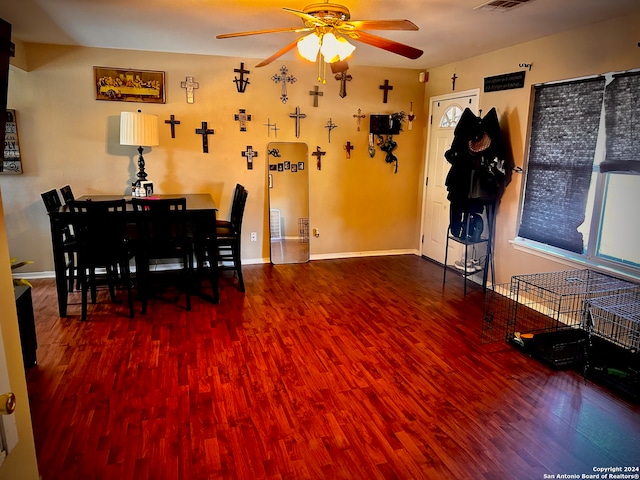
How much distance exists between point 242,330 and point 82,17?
2.83 meters

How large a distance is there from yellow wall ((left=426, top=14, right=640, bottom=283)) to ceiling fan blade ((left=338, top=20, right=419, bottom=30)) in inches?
72.2

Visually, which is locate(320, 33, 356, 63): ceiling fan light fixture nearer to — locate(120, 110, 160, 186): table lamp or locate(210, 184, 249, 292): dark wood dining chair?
locate(210, 184, 249, 292): dark wood dining chair

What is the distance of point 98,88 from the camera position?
457 cm

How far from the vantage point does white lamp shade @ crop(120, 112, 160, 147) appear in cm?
430

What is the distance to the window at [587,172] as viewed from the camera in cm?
315

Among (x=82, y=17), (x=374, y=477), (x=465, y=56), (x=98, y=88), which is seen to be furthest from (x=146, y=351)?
(x=465, y=56)

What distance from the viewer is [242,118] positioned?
5.05 m

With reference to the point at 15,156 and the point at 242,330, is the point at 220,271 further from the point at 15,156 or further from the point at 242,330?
the point at 15,156

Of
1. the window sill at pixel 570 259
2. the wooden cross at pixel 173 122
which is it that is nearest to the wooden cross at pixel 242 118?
the wooden cross at pixel 173 122

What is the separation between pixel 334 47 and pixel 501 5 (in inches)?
51.5

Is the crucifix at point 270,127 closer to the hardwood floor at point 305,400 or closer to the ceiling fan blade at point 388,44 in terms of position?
the hardwood floor at point 305,400

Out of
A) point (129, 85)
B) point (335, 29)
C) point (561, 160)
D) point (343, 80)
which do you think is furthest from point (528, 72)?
point (129, 85)

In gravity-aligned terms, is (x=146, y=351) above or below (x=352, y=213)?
below

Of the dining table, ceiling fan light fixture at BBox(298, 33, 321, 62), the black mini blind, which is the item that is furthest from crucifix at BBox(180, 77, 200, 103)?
the black mini blind
